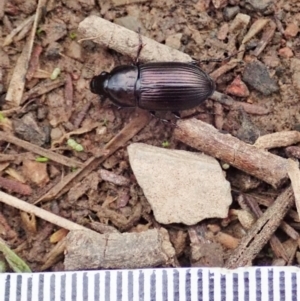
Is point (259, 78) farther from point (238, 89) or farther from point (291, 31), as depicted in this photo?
point (291, 31)

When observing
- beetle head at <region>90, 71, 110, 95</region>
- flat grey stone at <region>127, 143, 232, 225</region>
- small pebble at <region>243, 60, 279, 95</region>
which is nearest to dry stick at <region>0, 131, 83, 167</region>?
flat grey stone at <region>127, 143, 232, 225</region>

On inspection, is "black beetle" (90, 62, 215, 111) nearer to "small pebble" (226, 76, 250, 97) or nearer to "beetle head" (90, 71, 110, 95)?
"beetle head" (90, 71, 110, 95)

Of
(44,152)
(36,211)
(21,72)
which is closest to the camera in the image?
(36,211)

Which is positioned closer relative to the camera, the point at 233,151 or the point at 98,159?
the point at 233,151

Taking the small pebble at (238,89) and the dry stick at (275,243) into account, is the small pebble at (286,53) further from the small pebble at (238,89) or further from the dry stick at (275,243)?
the dry stick at (275,243)

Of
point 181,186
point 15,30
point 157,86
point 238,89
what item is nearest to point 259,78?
point 238,89
